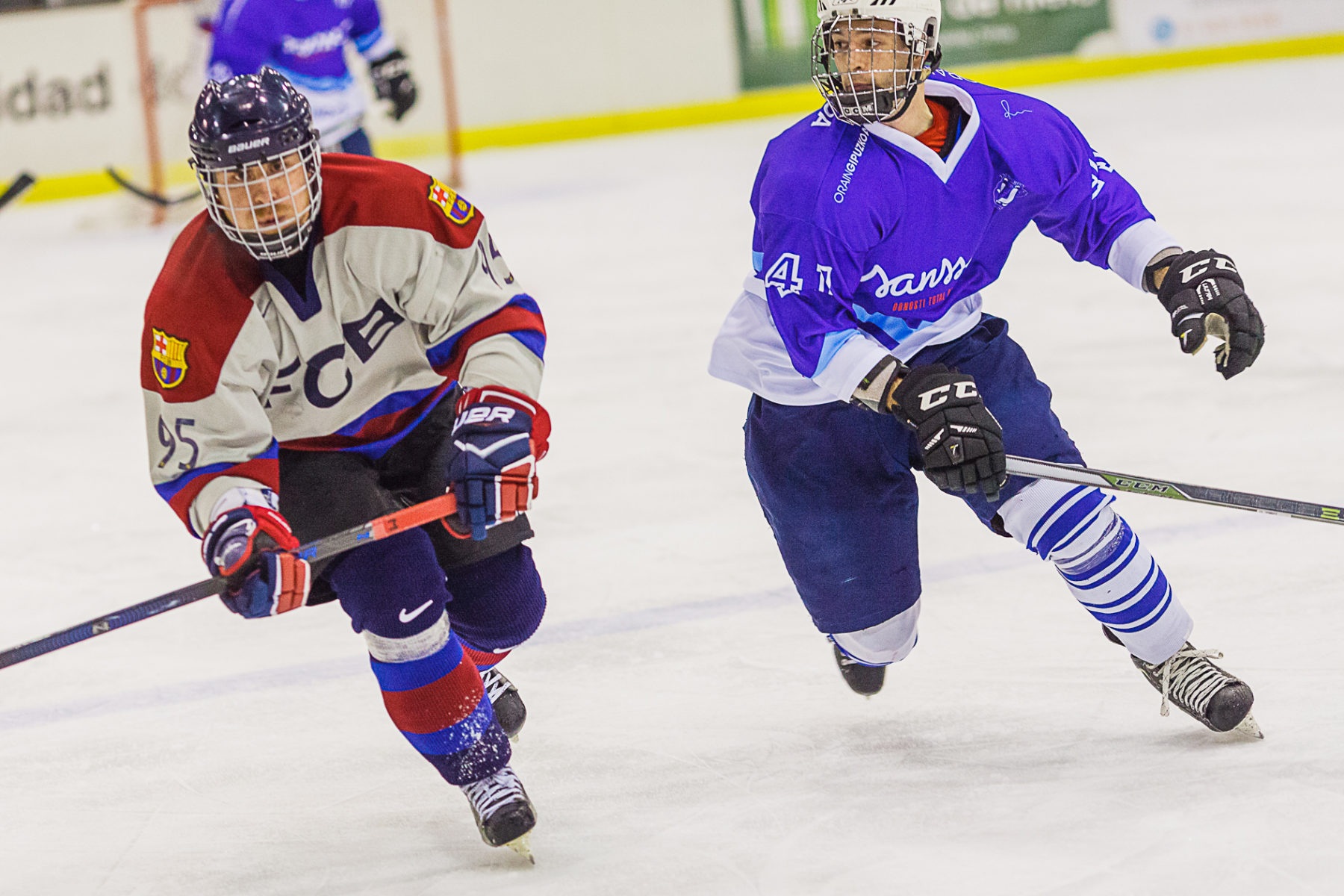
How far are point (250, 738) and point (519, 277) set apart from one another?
3866 millimetres

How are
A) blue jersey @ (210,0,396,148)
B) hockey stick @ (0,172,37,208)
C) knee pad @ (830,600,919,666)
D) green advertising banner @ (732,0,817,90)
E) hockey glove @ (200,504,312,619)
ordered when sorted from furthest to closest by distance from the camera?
green advertising banner @ (732,0,817,90) < blue jersey @ (210,0,396,148) < hockey stick @ (0,172,37,208) < knee pad @ (830,600,919,666) < hockey glove @ (200,504,312,619)

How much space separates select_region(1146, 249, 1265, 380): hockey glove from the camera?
7.09 feet

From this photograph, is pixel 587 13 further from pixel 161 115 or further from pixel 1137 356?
pixel 1137 356

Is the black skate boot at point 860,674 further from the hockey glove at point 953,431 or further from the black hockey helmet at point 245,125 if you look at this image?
the black hockey helmet at point 245,125

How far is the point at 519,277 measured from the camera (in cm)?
628

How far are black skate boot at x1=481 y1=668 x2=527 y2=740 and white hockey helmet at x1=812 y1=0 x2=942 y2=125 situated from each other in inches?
37.7

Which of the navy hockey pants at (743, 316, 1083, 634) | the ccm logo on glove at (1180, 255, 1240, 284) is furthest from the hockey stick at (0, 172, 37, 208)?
the ccm logo on glove at (1180, 255, 1240, 284)

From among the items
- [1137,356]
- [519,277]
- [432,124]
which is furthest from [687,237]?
[432,124]

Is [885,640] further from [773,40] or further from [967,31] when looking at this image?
[967,31]

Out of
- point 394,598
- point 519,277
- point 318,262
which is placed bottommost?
point 519,277

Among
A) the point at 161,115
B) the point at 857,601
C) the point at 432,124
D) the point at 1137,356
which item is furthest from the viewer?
the point at 432,124

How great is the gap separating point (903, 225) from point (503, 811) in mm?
904

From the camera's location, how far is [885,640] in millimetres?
2430

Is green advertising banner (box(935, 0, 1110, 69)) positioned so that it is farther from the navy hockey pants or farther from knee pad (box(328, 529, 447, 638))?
knee pad (box(328, 529, 447, 638))
